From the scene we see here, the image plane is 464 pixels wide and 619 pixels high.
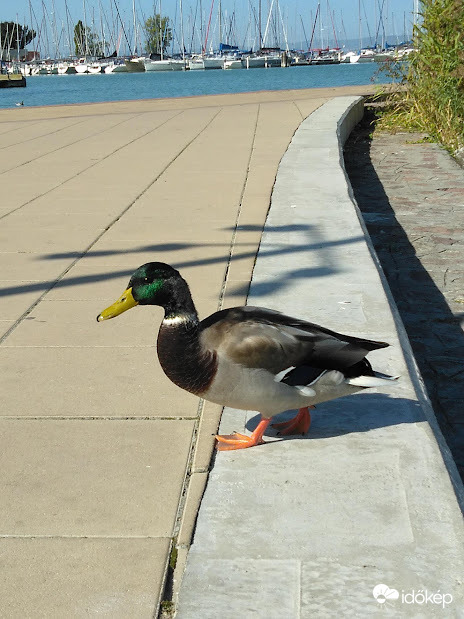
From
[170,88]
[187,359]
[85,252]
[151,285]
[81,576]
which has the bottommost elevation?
[81,576]

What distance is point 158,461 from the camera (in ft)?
10.9

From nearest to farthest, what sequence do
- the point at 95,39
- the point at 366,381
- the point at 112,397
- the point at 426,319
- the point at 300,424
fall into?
the point at 366,381 < the point at 300,424 < the point at 112,397 < the point at 426,319 < the point at 95,39

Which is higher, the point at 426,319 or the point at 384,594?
the point at 384,594

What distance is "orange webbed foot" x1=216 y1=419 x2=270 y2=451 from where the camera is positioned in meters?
3.34

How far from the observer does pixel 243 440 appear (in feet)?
11.1

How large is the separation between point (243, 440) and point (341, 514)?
665 mm

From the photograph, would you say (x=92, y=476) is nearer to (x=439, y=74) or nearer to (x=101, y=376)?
(x=101, y=376)

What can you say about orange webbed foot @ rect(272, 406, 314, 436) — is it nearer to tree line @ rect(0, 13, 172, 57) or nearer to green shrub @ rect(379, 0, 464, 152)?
green shrub @ rect(379, 0, 464, 152)

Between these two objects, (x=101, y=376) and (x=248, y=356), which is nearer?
(x=248, y=356)

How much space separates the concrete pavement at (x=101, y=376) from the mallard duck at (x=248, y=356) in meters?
0.33

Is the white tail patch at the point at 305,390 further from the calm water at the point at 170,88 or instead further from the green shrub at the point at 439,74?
the calm water at the point at 170,88

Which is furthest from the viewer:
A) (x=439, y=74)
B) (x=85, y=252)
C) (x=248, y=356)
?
(x=439, y=74)

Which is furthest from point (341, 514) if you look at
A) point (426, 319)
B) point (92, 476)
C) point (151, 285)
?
point (426, 319)

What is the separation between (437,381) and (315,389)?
5.65ft
